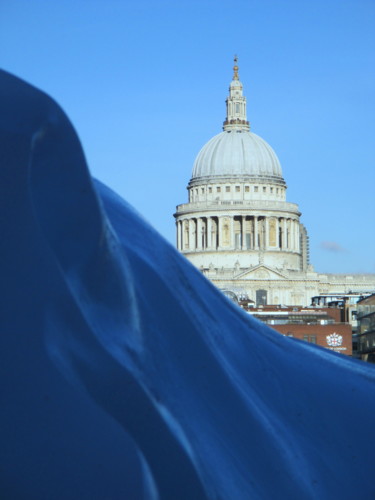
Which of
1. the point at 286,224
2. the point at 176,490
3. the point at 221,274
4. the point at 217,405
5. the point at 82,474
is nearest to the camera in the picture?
Result: the point at 82,474

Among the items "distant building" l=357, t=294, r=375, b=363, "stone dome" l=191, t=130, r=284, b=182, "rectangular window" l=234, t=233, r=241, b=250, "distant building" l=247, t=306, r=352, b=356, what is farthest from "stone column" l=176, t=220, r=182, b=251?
"distant building" l=247, t=306, r=352, b=356

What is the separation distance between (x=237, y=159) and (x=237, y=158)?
115mm

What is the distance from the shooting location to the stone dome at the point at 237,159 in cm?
16450

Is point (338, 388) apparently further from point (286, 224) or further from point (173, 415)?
point (286, 224)

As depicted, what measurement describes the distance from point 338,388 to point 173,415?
1.78 meters

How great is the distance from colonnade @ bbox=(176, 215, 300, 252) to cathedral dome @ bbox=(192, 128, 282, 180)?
20.5 ft

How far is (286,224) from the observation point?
16250 cm

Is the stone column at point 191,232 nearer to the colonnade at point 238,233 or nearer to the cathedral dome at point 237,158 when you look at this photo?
the colonnade at point 238,233

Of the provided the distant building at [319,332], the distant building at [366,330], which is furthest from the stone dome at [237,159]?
the distant building at [319,332]

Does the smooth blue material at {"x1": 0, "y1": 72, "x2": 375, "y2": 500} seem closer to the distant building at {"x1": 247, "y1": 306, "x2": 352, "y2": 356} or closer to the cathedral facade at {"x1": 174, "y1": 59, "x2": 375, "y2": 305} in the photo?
the distant building at {"x1": 247, "y1": 306, "x2": 352, "y2": 356}

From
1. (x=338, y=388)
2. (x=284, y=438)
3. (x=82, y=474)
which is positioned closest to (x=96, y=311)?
(x=82, y=474)

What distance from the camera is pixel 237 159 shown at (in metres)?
165

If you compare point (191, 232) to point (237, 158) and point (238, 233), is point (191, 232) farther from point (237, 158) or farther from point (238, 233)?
point (237, 158)

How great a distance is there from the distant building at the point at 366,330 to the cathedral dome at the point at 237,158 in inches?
2311
